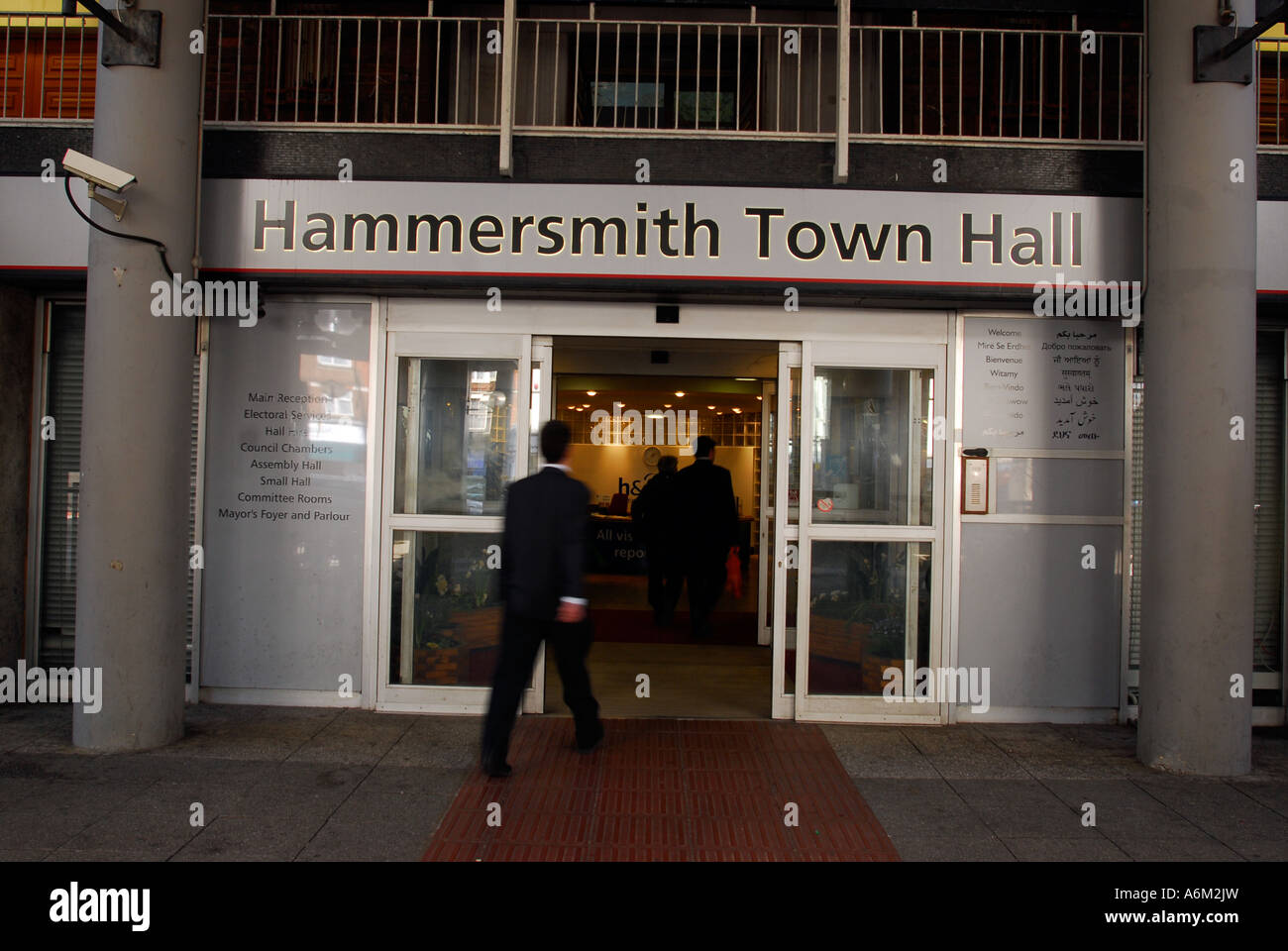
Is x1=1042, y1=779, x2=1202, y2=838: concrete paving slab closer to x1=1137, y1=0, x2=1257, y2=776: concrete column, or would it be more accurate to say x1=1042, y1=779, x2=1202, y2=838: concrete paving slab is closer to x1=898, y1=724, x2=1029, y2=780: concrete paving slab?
x1=898, y1=724, x2=1029, y2=780: concrete paving slab

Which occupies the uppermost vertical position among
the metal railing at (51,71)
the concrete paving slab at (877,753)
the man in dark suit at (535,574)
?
the metal railing at (51,71)

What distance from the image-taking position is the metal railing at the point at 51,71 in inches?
259

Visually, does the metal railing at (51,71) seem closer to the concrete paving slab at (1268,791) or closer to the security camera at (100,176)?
the security camera at (100,176)

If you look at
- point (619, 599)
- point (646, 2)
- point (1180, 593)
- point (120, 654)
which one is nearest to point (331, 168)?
point (646, 2)

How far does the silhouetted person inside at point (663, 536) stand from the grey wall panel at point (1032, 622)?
11.4ft

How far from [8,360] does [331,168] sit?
2.64 metres

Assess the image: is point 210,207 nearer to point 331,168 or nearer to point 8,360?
point 331,168

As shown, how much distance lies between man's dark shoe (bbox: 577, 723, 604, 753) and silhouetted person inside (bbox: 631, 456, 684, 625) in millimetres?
3840

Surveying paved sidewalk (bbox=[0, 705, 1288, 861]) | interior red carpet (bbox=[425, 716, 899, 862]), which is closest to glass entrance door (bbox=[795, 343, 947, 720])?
paved sidewalk (bbox=[0, 705, 1288, 861])

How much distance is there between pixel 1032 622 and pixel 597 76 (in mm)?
4852

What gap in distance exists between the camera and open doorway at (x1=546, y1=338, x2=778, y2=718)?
685 centimetres

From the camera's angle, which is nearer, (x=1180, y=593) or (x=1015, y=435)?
(x=1180, y=593)

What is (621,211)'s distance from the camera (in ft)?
18.9

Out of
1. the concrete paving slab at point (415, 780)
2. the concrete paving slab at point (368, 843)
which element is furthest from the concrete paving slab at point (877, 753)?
the concrete paving slab at point (368, 843)
